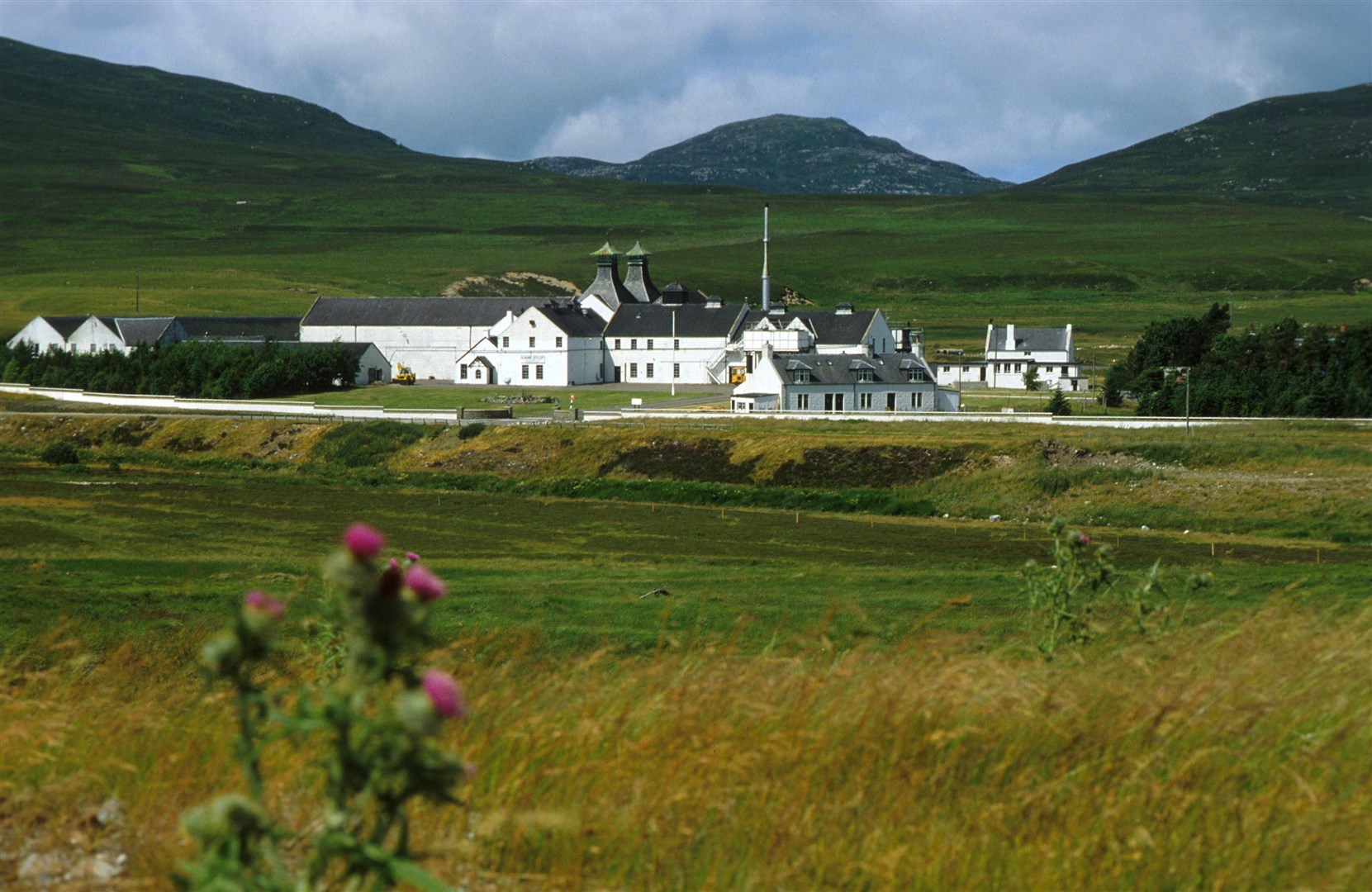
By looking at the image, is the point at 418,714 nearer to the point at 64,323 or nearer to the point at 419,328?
the point at 419,328

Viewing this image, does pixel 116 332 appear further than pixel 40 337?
No

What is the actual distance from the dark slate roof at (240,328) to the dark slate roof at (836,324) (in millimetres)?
39258

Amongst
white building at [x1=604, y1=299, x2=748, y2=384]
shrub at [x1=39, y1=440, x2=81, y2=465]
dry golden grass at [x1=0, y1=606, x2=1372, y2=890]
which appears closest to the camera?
dry golden grass at [x1=0, y1=606, x2=1372, y2=890]

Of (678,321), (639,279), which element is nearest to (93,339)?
(678,321)

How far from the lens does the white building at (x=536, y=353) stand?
100 m

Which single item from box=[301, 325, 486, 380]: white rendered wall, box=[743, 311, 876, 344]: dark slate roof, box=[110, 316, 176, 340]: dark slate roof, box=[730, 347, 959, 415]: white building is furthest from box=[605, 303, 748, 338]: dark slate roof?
box=[110, 316, 176, 340]: dark slate roof

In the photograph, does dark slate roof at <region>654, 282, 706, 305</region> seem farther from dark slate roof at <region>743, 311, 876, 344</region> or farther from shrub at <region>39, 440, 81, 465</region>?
shrub at <region>39, 440, 81, 465</region>

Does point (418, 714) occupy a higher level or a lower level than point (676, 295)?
lower

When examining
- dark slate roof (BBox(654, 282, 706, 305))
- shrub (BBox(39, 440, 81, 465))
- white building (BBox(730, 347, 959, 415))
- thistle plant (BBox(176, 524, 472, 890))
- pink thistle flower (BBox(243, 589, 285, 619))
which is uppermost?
dark slate roof (BBox(654, 282, 706, 305))

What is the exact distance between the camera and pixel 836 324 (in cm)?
10112

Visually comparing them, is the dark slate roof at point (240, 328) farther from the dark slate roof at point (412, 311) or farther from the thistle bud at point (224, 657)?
the thistle bud at point (224, 657)

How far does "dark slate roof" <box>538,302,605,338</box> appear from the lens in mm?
100812

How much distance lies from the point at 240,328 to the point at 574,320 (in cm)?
2782

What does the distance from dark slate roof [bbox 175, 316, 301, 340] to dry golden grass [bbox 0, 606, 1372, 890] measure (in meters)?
103
